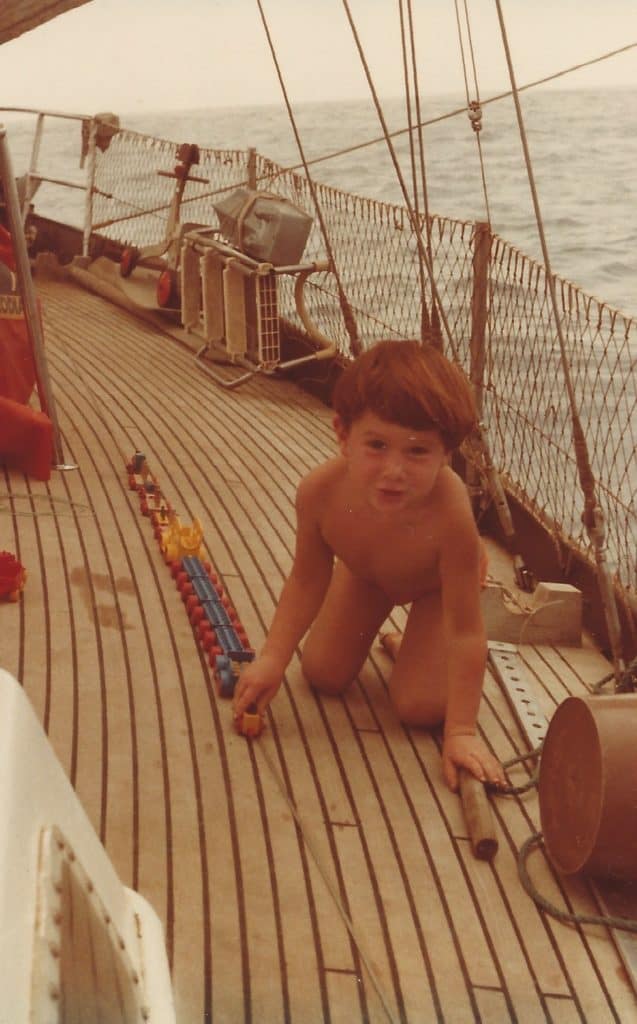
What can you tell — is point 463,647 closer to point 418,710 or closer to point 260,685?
point 418,710

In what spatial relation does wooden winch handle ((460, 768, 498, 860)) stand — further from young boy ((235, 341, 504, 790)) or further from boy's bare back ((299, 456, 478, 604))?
boy's bare back ((299, 456, 478, 604))

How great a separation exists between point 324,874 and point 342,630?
0.74 meters

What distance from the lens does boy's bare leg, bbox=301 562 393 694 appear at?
3.03 meters

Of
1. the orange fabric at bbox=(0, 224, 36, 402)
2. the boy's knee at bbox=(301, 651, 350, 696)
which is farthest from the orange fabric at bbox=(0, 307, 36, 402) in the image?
the boy's knee at bbox=(301, 651, 350, 696)

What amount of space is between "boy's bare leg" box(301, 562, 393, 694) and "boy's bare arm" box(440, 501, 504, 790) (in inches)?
10.2

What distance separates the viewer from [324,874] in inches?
94.7

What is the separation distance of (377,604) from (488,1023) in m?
1.14

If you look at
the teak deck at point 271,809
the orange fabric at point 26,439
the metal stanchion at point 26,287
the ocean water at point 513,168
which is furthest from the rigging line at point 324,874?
the ocean water at point 513,168

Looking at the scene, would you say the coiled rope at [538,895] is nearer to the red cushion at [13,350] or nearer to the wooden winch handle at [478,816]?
the wooden winch handle at [478,816]

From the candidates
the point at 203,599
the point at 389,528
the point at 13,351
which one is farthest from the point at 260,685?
the point at 13,351

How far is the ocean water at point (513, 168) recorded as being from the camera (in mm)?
19234

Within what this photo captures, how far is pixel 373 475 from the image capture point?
255cm

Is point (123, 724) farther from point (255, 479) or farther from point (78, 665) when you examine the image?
point (255, 479)

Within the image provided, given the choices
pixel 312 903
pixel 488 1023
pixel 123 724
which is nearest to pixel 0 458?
pixel 123 724
